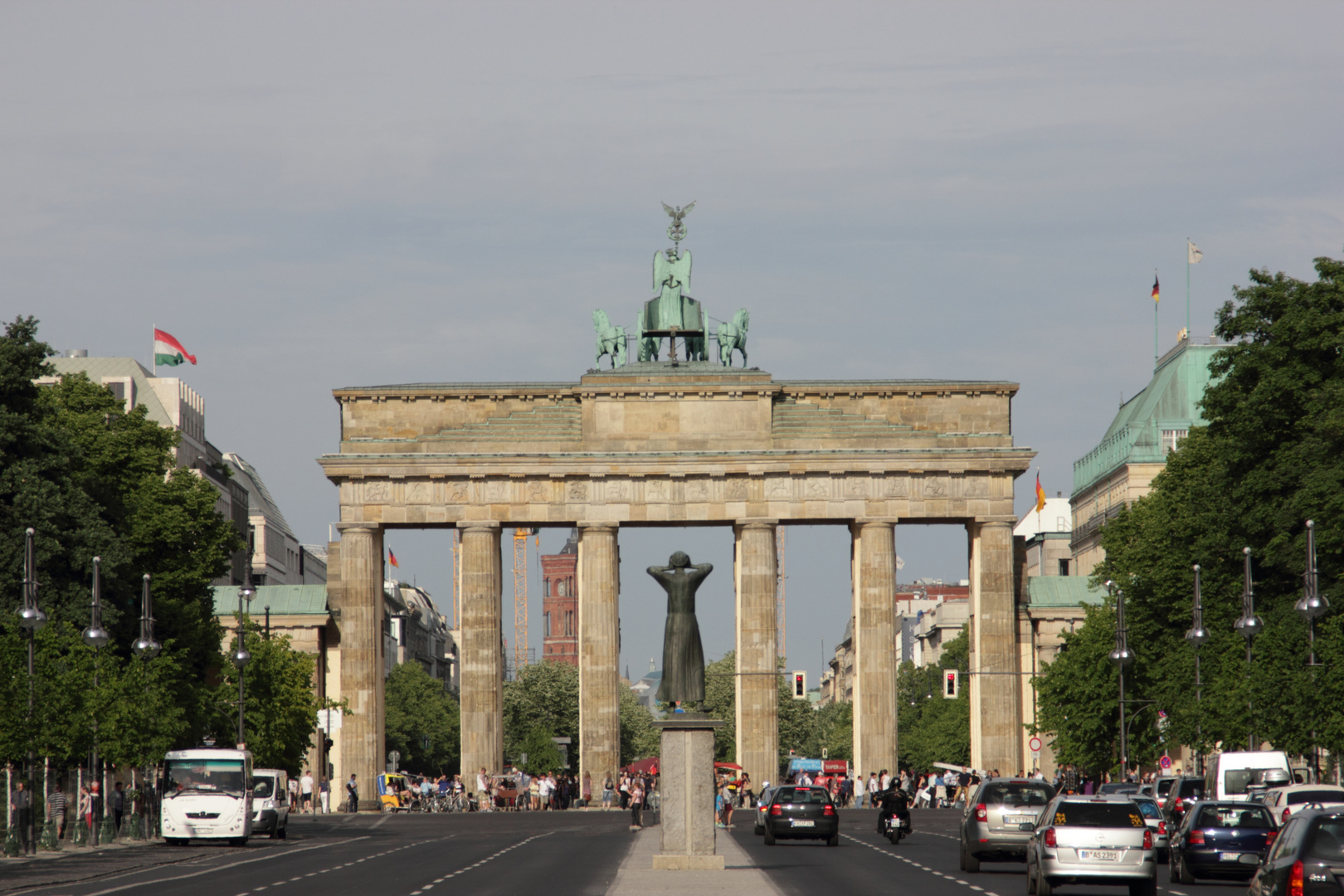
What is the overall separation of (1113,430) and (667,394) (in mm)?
50098

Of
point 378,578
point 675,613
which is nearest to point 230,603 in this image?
point 378,578

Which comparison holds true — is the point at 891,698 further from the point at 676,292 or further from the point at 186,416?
the point at 186,416

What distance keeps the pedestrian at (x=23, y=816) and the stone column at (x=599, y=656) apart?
43980 millimetres

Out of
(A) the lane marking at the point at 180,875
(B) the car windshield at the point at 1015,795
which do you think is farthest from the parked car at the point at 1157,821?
(A) the lane marking at the point at 180,875

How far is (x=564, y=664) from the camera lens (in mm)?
178250

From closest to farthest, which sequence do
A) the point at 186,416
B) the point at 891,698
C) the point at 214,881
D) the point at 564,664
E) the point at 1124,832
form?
the point at 1124,832, the point at 214,881, the point at 891,698, the point at 186,416, the point at 564,664

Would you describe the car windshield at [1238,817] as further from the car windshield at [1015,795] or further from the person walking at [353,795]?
the person walking at [353,795]

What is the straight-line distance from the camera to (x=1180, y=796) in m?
54.2

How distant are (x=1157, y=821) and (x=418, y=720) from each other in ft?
415

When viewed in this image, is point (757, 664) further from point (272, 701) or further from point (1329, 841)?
point (1329, 841)

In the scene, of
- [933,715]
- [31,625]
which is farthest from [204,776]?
[933,715]

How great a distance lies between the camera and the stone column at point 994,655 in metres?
93.6

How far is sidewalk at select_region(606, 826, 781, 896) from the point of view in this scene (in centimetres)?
3238

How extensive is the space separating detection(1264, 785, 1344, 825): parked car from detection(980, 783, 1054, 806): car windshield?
4.36 meters
